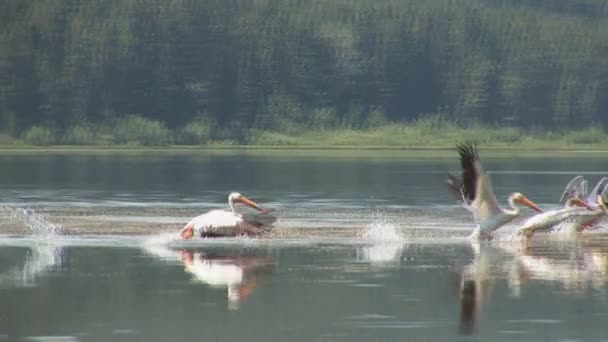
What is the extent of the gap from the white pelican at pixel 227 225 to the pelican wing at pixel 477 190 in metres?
3.84

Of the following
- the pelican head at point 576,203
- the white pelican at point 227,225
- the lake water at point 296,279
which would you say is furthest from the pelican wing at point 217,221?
the pelican head at point 576,203

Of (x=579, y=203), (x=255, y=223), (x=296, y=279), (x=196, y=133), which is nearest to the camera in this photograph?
(x=296, y=279)

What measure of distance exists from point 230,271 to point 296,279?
1475 millimetres

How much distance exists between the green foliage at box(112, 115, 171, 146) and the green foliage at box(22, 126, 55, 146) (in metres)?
7.10

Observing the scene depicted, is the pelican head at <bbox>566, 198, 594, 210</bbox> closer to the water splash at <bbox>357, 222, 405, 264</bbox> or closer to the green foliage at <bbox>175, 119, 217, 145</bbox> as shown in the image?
the water splash at <bbox>357, 222, 405, 264</bbox>

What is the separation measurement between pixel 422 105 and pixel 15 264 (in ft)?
570

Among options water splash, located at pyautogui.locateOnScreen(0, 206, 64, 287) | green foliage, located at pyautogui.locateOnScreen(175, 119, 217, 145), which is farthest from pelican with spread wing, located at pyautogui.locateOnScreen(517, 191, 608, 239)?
green foliage, located at pyautogui.locateOnScreen(175, 119, 217, 145)

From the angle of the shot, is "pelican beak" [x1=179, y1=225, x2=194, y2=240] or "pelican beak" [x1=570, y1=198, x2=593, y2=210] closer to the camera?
"pelican beak" [x1=179, y1=225, x2=194, y2=240]

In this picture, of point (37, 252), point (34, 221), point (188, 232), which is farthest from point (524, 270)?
point (34, 221)

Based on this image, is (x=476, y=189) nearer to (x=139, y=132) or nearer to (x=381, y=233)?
(x=381, y=233)

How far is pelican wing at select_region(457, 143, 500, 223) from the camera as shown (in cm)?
3136

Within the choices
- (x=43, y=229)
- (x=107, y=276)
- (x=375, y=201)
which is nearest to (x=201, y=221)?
(x=43, y=229)

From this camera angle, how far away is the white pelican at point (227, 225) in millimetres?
31234

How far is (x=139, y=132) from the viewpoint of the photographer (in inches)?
7146
